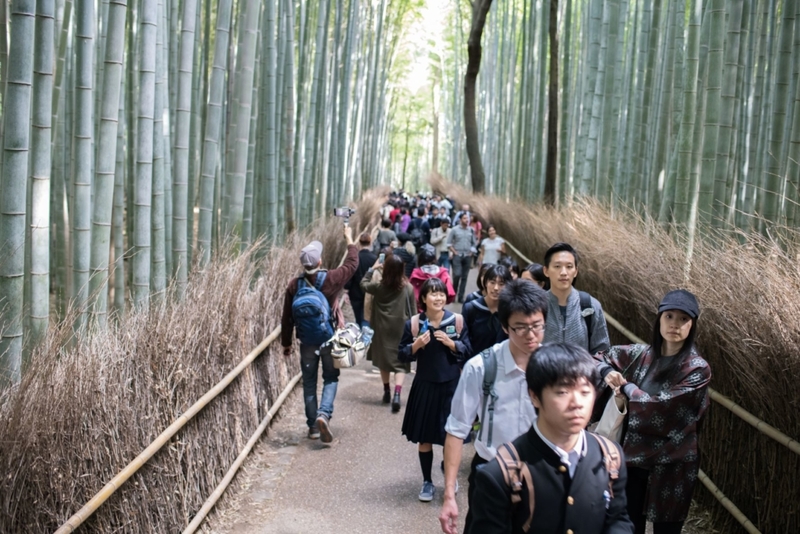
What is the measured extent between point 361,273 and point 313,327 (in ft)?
8.96

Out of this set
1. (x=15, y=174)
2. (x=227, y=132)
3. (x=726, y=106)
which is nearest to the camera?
(x=15, y=174)

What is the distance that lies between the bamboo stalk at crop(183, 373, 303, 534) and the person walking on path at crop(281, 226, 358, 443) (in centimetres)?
31

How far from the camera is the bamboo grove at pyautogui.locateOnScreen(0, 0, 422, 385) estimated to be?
3.41 m

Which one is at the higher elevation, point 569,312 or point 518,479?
point 569,312

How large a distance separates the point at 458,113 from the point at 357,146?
20010mm

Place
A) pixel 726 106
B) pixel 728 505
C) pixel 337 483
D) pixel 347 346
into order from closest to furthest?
pixel 728 505 → pixel 337 483 → pixel 347 346 → pixel 726 106

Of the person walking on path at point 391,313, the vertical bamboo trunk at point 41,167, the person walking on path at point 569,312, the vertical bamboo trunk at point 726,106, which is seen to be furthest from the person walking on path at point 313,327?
the vertical bamboo trunk at point 726,106

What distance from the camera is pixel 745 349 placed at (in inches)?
143

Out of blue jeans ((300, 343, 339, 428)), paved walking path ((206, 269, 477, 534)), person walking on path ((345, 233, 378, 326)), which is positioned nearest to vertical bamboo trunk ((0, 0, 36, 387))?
paved walking path ((206, 269, 477, 534))

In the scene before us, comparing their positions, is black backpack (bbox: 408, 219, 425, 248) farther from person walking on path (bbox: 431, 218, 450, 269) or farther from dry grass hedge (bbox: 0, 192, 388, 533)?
dry grass hedge (bbox: 0, 192, 388, 533)

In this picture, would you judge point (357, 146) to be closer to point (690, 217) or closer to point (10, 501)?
point (690, 217)

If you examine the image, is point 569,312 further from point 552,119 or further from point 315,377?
point 552,119

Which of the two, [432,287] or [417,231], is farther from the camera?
[417,231]

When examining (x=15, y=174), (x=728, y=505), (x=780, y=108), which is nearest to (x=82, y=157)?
(x=15, y=174)
